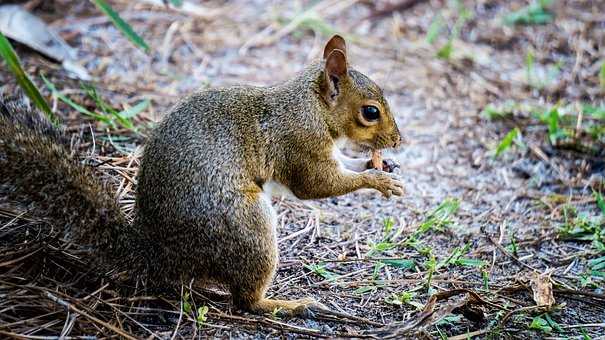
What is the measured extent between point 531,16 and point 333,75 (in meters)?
4.10

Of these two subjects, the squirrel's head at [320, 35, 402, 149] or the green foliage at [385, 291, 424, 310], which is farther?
the squirrel's head at [320, 35, 402, 149]

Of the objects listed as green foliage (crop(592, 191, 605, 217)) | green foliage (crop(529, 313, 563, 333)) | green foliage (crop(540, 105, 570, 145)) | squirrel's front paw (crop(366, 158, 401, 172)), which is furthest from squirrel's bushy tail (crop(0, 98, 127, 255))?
green foliage (crop(540, 105, 570, 145))

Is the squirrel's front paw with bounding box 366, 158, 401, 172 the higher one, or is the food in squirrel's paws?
the food in squirrel's paws

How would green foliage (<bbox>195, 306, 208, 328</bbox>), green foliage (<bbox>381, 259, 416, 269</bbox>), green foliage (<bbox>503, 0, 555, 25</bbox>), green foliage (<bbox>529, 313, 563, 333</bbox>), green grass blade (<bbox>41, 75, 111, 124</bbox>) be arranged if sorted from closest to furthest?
green foliage (<bbox>195, 306, 208, 328</bbox>) < green foliage (<bbox>529, 313, 563, 333</bbox>) < green foliage (<bbox>381, 259, 416, 269</bbox>) < green grass blade (<bbox>41, 75, 111, 124</bbox>) < green foliage (<bbox>503, 0, 555, 25</bbox>)

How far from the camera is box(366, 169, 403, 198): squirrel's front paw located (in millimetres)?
3297

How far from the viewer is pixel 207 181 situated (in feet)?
8.90

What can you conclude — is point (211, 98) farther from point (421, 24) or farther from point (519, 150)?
point (421, 24)

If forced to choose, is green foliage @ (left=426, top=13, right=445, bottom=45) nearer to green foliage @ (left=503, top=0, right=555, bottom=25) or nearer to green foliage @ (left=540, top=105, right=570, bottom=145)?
green foliage @ (left=503, top=0, right=555, bottom=25)

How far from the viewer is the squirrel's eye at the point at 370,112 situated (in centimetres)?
328

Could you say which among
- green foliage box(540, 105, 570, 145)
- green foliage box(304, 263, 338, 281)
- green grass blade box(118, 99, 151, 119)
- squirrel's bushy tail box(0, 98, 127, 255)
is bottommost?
green foliage box(304, 263, 338, 281)

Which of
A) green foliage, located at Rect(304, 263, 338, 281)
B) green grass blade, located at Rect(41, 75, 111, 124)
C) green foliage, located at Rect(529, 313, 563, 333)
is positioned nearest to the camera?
green foliage, located at Rect(529, 313, 563, 333)

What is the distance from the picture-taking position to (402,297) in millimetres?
Result: 2988

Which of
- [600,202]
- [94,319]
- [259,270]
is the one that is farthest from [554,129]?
[94,319]

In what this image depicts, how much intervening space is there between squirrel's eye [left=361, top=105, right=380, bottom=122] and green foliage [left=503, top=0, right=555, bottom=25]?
3.84m
